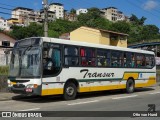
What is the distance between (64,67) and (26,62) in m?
1.81

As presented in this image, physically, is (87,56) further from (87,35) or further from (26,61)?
(87,35)

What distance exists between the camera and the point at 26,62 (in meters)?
15.9

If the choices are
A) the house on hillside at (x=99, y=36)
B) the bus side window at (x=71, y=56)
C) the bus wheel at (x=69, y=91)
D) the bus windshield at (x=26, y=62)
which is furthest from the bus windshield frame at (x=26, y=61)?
the house on hillside at (x=99, y=36)

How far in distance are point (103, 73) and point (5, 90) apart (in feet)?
17.9

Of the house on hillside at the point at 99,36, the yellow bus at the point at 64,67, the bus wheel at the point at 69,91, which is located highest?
the house on hillside at the point at 99,36

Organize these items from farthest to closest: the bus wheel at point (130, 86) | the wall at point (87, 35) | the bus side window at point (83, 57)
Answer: the wall at point (87, 35)
the bus wheel at point (130, 86)
the bus side window at point (83, 57)

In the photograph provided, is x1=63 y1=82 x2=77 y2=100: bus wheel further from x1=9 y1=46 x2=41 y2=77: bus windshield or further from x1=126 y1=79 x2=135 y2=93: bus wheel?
x1=126 y1=79 x2=135 y2=93: bus wheel

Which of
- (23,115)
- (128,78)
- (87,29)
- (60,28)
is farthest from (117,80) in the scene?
(60,28)

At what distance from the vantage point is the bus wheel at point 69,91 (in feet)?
55.2

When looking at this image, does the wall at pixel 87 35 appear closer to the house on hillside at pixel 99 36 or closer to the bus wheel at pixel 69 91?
the house on hillside at pixel 99 36

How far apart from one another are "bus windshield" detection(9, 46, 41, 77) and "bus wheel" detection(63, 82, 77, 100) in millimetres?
2033

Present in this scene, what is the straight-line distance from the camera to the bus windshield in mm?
15500

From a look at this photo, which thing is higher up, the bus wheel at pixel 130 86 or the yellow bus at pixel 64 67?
the yellow bus at pixel 64 67

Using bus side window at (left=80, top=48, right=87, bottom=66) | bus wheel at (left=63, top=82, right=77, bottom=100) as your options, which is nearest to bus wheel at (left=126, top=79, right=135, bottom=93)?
bus side window at (left=80, top=48, right=87, bottom=66)
